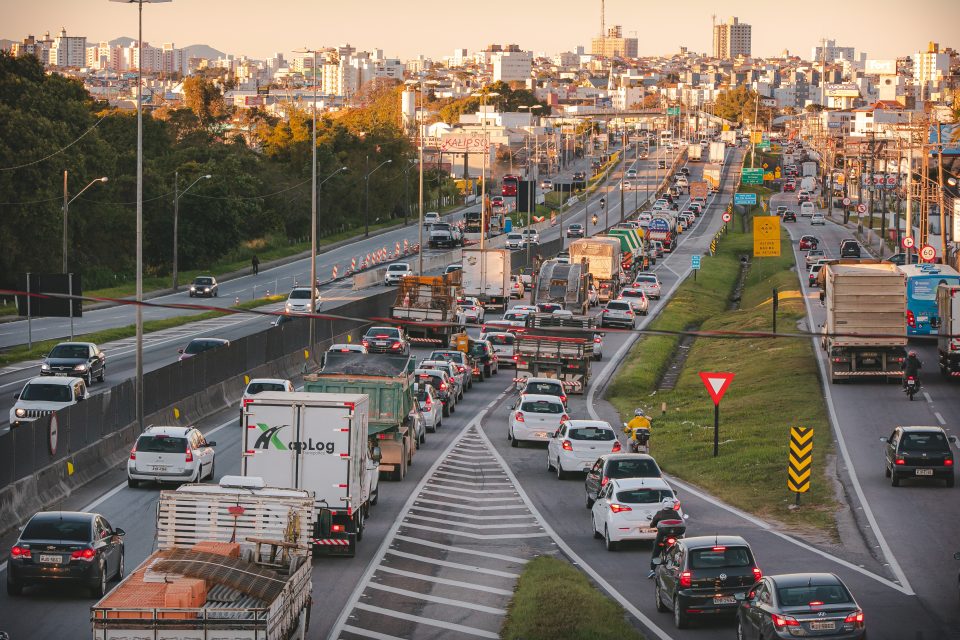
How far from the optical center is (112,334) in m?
69.3

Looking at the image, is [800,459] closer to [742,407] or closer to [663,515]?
[663,515]

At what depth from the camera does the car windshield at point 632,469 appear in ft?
108

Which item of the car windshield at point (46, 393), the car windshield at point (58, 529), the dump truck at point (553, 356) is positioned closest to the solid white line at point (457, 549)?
the car windshield at point (58, 529)

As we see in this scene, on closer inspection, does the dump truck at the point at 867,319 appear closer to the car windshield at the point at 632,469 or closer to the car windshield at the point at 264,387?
the car windshield at the point at 264,387

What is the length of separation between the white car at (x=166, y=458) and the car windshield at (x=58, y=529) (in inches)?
390

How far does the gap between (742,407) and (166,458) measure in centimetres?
2076

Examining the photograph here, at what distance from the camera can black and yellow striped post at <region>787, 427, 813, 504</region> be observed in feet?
111

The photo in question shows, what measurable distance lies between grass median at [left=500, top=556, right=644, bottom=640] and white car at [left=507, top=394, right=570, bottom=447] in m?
17.3

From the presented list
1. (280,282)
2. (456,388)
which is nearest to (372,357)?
(456,388)

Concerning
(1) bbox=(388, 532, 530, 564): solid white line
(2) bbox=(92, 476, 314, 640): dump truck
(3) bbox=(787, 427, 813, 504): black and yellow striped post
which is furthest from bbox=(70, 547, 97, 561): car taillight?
(3) bbox=(787, 427, 813, 504): black and yellow striped post

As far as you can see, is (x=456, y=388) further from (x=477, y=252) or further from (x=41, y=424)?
(x=477, y=252)

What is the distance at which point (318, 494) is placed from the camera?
28375 mm

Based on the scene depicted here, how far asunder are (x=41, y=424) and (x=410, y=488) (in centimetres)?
871

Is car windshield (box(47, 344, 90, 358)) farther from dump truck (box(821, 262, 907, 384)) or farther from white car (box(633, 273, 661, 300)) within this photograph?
white car (box(633, 273, 661, 300))
